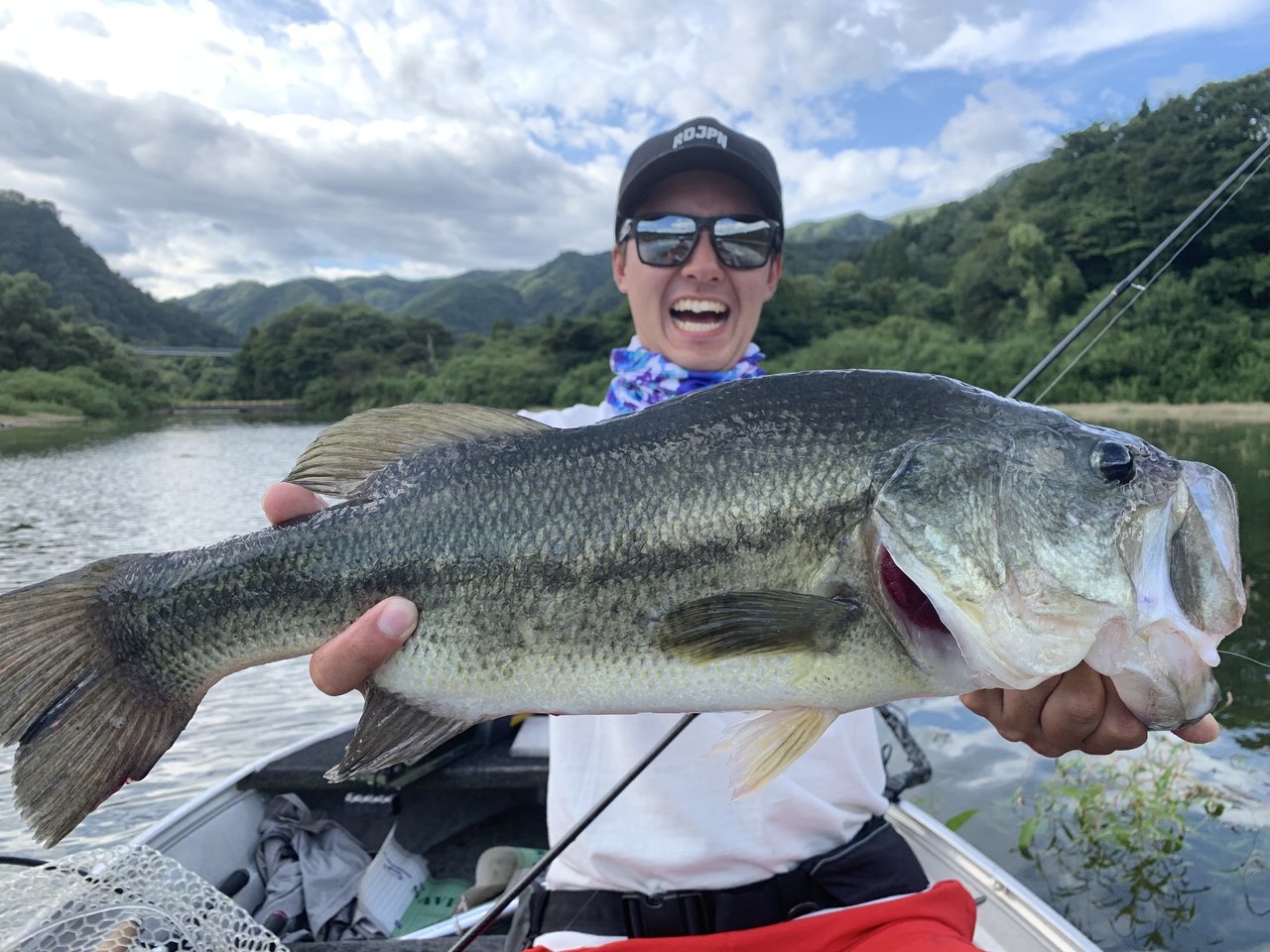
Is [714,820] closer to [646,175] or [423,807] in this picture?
[646,175]

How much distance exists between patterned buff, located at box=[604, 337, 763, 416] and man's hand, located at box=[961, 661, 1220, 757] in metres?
1.75

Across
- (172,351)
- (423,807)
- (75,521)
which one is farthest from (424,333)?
(423,807)

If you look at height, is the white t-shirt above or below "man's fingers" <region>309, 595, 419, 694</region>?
below

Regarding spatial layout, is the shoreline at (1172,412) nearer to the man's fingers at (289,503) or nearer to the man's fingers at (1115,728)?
the man's fingers at (1115,728)

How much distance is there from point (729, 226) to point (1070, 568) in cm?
234

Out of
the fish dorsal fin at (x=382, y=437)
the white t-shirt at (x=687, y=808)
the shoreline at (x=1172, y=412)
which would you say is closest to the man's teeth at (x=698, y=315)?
the fish dorsal fin at (x=382, y=437)

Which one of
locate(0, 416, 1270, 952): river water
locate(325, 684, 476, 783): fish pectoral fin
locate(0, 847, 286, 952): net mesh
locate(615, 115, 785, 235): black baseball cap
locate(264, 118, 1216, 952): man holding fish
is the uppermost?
locate(615, 115, 785, 235): black baseball cap

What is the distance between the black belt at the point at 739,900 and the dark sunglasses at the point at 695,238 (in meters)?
2.41

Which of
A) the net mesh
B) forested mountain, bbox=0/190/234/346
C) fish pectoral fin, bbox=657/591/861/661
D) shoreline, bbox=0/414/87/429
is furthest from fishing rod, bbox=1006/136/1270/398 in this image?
forested mountain, bbox=0/190/234/346

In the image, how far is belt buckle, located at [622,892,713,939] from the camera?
97.4 inches

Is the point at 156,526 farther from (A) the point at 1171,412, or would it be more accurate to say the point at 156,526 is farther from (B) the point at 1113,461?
(A) the point at 1171,412

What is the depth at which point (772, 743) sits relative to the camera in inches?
77.5

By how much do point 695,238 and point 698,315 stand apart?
0.34m

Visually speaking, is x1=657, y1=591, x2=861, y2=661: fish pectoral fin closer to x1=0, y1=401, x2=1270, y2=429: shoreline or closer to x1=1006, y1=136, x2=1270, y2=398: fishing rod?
x1=1006, y1=136, x2=1270, y2=398: fishing rod
